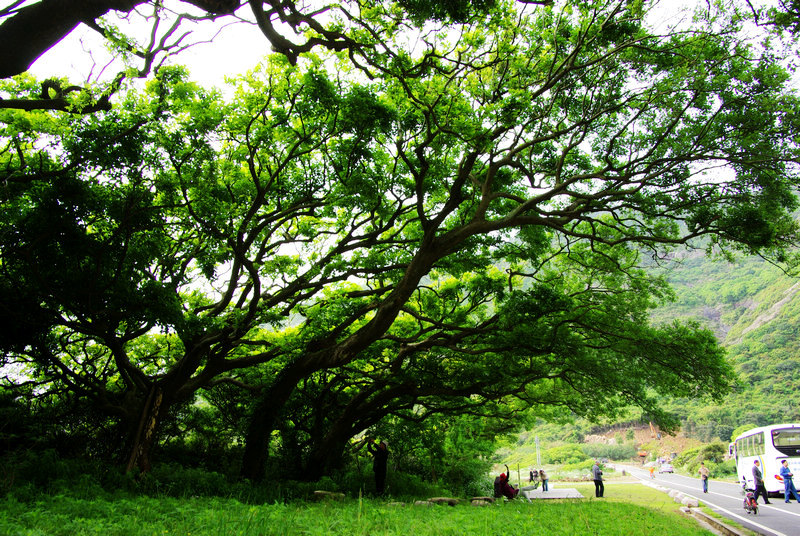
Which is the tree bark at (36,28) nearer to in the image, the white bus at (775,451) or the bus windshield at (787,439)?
the white bus at (775,451)

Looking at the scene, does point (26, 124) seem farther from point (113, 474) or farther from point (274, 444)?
point (274, 444)

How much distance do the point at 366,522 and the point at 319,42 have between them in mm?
5552

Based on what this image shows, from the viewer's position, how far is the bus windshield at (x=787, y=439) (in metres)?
16.6

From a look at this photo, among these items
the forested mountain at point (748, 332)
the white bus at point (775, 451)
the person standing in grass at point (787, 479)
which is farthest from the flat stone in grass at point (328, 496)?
the forested mountain at point (748, 332)

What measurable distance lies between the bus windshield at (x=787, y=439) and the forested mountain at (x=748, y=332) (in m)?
25.6

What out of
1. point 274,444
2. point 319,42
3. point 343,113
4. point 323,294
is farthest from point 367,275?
point 274,444

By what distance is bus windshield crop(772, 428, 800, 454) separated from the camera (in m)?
16.6

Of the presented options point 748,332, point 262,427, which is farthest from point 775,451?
point 748,332

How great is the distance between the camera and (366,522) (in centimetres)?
496

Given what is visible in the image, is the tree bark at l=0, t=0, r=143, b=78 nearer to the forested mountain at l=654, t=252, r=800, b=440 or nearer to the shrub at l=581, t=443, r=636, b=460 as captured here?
the forested mountain at l=654, t=252, r=800, b=440

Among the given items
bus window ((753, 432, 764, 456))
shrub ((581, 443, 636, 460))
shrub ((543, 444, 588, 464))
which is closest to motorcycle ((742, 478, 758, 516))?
bus window ((753, 432, 764, 456))

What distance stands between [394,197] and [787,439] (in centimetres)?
1768

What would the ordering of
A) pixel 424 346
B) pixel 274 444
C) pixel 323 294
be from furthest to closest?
pixel 274 444
pixel 323 294
pixel 424 346

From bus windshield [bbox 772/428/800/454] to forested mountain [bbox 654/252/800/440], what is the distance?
84.1 feet
